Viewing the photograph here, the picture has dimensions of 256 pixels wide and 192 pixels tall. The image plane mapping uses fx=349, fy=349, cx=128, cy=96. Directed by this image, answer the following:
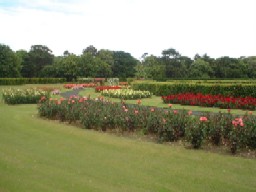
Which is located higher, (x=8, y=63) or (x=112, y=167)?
(x=8, y=63)

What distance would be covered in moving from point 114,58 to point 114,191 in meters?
79.5

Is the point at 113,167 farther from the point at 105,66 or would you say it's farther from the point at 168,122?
the point at 105,66

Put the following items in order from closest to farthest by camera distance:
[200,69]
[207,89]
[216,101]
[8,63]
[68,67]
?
[216,101] < [207,89] < [8,63] < [68,67] < [200,69]

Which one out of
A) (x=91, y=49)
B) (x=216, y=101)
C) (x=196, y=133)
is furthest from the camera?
(x=91, y=49)

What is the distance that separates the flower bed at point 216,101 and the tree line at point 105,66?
3986 cm

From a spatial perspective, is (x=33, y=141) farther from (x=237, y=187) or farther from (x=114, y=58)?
(x=114, y=58)

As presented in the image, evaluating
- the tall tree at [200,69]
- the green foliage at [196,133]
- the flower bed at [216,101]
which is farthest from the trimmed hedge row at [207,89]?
the tall tree at [200,69]

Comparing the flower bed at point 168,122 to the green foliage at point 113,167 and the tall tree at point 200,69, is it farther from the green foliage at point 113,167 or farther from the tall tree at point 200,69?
the tall tree at point 200,69

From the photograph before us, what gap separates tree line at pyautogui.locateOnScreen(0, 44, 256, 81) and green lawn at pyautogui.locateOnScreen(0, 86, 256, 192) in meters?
51.7

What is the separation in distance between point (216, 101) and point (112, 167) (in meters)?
13.2

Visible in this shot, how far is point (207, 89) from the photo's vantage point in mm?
22844

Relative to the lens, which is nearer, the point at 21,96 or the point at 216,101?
the point at 216,101

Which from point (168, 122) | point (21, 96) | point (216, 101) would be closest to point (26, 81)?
point (21, 96)

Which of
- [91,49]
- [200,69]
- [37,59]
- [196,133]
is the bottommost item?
[196,133]
